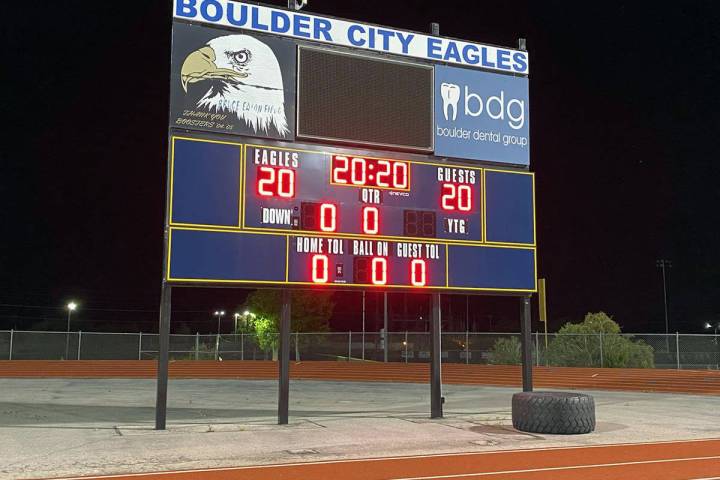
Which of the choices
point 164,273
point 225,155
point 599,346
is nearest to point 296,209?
point 225,155

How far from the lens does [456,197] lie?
14703 millimetres

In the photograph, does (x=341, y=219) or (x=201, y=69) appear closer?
(x=201, y=69)

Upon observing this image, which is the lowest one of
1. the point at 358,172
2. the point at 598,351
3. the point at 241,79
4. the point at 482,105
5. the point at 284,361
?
the point at 598,351

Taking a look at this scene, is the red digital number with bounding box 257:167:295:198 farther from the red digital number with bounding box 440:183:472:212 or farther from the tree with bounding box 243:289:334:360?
the tree with bounding box 243:289:334:360

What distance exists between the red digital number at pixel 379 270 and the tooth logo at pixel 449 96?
3.84m

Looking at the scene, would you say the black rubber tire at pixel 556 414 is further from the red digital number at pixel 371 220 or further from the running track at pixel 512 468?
the red digital number at pixel 371 220

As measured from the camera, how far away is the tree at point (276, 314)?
47031 millimetres

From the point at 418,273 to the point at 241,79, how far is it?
17.8ft

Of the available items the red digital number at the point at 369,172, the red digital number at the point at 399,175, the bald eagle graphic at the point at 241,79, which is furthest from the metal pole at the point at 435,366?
the bald eagle graphic at the point at 241,79

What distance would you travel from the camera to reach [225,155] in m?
13.2

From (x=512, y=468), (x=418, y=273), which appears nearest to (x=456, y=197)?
(x=418, y=273)

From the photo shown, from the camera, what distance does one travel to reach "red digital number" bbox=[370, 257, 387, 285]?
1375 centimetres

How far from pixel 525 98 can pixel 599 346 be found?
19.8 m

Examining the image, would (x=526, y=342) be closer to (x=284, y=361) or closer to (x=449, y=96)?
(x=284, y=361)
